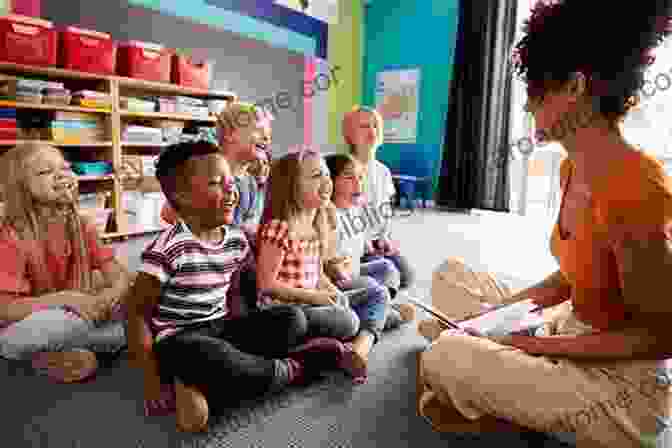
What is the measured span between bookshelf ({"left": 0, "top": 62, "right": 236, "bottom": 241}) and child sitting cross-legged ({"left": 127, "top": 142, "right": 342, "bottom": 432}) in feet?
6.00

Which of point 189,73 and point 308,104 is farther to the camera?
point 308,104

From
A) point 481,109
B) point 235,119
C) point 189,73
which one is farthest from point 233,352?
point 481,109

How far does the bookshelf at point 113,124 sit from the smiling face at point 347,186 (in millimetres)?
1734

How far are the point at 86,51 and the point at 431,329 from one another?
7.91ft

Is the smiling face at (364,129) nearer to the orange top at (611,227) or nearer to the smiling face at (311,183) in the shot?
the smiling face at (311,183)

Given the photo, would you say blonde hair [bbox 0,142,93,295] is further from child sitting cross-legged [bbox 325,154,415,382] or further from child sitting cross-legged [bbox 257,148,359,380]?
child sitting cross-legged [bbox 325,154,415,382]

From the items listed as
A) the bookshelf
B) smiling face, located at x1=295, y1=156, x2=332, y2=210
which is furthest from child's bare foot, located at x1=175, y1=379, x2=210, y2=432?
the bookshelf

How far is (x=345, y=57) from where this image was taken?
4676 millimetres

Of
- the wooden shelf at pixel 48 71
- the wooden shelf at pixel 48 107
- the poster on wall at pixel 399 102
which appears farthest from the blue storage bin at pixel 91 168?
the poster on wall at pixel 399 102

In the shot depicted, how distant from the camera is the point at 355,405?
1017 mm

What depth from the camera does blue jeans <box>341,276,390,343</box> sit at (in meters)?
1.33

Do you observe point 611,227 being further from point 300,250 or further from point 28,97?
point 28,97

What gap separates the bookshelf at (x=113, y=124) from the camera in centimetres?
240

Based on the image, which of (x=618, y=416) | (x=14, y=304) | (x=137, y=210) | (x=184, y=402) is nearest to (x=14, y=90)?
(x=137, y=210)
